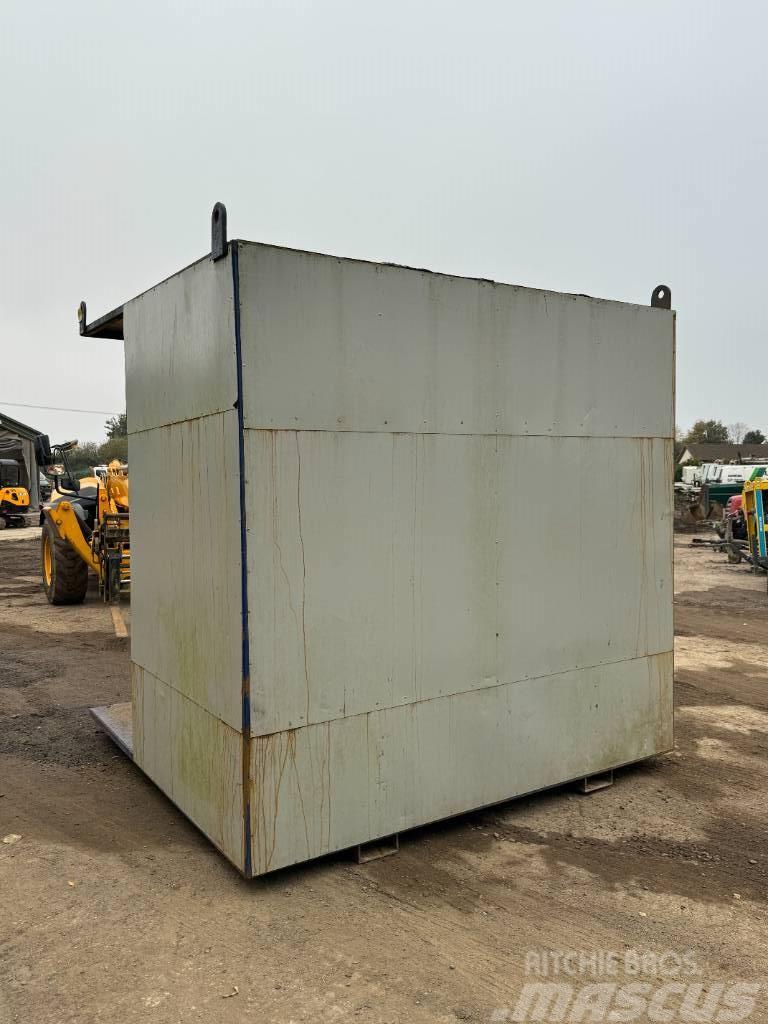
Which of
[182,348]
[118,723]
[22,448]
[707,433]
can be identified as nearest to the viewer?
[182,348]

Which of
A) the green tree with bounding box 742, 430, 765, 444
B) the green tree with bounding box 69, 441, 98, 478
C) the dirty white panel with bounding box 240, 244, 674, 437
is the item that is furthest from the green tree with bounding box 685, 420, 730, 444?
the dirty white panel with bounding box 240, 244, 674, 437

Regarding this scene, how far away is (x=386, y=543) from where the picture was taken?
3781mm

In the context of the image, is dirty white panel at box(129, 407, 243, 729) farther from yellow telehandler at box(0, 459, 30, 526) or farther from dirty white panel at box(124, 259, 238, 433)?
yellow telehandler at box(0, 459, 30, 526)

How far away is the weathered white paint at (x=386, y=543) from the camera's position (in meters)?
3.48

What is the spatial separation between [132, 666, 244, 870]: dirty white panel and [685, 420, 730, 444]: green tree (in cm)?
6654

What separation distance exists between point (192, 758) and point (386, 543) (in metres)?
1.44

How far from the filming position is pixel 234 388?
337 centimetres

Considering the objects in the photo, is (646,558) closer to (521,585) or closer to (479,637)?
(521,585)

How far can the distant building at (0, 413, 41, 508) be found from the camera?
109ft

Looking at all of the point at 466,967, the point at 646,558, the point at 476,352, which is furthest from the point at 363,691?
the point at 646,558

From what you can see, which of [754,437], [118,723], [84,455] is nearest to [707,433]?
[754,437]

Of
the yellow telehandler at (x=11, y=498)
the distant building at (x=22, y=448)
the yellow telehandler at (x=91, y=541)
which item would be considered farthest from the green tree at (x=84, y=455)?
the yellow telehandler at (x=91, y=541)

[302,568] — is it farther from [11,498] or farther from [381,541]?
[11,498]

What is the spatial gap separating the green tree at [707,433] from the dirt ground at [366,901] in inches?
2600
